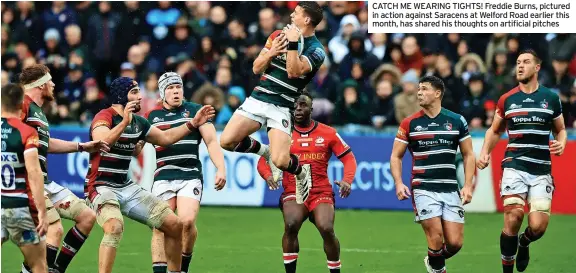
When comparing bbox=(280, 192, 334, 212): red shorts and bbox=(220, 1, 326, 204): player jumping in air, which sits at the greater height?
bbox=(220, 1, 326, 204): player jumping in air

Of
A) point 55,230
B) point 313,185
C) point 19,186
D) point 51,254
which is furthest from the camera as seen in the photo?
point 313,185

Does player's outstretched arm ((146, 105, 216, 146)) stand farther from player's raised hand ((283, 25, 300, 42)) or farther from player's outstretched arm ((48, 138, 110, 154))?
player's raised hand ((283, 25, 300, 42))

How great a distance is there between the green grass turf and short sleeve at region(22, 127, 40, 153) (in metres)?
4.16

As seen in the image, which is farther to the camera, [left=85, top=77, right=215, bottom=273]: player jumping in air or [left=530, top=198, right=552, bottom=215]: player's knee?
[left=530, top=198, right=552, bottom=215]: player's knee

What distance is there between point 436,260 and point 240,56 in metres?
11.2

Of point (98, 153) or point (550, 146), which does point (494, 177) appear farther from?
point (98, 153)

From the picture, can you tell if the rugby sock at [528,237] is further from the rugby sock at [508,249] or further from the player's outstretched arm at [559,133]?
the player's outstretched arm at [559,133]

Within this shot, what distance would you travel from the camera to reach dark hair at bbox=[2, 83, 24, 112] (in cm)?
1032

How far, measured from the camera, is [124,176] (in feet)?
41.5

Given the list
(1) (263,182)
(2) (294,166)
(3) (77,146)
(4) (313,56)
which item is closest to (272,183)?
(2) (294,166)

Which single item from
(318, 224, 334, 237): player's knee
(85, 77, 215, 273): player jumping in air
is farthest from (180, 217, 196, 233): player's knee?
(318, 224, 334, 237): player's knee

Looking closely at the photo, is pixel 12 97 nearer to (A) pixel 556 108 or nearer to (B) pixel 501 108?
(B) pixel 501 108

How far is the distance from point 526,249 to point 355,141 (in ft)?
23.4

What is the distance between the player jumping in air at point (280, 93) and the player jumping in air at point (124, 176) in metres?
0.46
